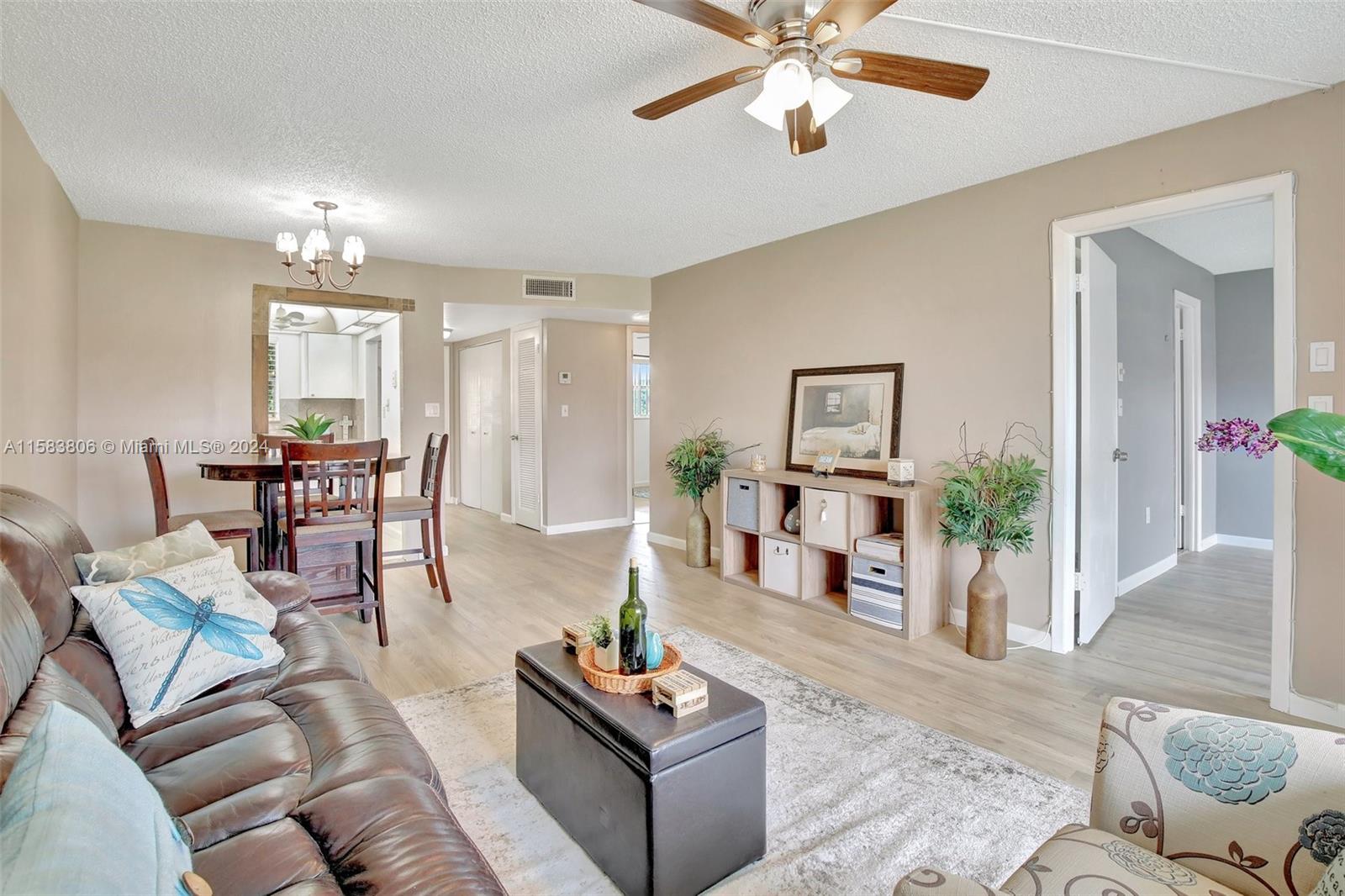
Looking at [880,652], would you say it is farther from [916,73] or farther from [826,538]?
[916,73]

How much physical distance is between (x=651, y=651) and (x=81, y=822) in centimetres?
125

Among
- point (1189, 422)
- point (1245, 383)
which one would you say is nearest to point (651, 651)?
point (1189, 422)

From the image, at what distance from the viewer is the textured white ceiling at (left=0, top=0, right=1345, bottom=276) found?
201 cm

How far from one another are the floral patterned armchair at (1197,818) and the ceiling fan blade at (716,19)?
183 cm

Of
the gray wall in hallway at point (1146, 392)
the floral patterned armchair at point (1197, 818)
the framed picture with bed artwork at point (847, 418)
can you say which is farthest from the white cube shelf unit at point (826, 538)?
the floral patterned armchair at point (1197, 818)

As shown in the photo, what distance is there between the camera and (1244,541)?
18.1 feet

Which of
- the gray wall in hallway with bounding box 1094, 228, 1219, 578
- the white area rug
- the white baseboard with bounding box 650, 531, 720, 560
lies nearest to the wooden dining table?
the white area rug

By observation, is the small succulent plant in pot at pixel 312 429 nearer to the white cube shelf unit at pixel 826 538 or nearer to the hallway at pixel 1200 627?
the white cube shelf unit at pixel 826 538

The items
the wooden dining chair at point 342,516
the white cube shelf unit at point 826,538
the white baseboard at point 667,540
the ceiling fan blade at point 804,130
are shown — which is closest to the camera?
the ceiling fan blade at point 804,130

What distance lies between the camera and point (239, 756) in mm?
1357

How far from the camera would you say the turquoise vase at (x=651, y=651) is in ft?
5.75

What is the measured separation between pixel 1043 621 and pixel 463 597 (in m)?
3.29

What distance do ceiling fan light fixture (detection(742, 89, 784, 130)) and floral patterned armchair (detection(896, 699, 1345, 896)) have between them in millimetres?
1753

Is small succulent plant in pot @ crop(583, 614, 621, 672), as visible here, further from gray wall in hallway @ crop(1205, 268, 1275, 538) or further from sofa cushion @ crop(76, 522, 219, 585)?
gray wall in hallway @ crop(1205, 268, 1275, 538)
